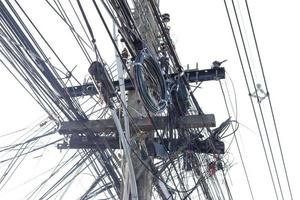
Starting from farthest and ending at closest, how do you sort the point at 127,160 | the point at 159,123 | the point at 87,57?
the point at 159,123 → the point at 87,57 → the point at 127,160

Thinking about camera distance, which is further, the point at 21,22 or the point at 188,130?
the point at 188,130

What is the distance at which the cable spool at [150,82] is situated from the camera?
430cm

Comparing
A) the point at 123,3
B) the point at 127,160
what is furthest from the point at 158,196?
the point at 123,3

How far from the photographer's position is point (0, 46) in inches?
167

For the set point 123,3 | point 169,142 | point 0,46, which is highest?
point 123,3

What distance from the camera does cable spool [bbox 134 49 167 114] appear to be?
4.30 meters

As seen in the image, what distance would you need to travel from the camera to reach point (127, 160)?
4082 mm

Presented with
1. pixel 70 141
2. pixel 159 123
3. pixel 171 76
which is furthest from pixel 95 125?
pixel 171 76

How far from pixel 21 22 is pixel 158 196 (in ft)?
9.34

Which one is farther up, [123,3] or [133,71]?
[123,3]

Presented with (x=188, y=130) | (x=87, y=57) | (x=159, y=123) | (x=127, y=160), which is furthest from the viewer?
(x=188, y=130)

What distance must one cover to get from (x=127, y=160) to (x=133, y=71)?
0.88 meters

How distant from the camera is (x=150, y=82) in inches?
189

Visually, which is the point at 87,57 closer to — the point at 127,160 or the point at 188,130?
the point at 127,160
